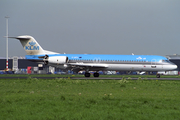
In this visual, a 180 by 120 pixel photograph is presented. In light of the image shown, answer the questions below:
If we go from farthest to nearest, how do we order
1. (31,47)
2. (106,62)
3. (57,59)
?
(31,47), (106,62), (57,59)

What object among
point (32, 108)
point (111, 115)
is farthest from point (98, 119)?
point (32, 108)

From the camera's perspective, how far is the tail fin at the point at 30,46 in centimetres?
4656

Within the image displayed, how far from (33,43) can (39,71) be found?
A: 4928 centimetres

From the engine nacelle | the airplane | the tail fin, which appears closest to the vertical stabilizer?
the tail fin

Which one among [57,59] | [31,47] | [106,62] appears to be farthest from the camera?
[31,47]

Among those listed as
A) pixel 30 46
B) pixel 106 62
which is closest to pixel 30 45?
pixel 30 46

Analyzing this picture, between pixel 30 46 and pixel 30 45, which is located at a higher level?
pixel 30 45

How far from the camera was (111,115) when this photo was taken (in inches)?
384

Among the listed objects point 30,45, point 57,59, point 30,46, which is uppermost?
point 30,45

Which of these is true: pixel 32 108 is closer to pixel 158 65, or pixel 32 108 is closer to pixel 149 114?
pixel 149 114

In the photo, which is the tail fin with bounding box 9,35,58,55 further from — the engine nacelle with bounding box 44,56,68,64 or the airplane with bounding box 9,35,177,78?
the engine nacelle with bounding box 44,56,68,64

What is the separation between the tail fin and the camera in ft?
153

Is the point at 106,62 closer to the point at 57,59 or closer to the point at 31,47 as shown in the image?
the point at 57,59

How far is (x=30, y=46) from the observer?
153 ft
